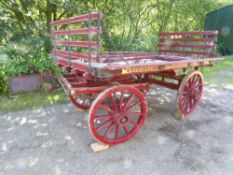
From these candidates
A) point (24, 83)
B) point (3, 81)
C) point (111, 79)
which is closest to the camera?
point (111, 79)

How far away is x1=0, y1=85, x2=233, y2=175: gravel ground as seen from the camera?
2203 millimetres

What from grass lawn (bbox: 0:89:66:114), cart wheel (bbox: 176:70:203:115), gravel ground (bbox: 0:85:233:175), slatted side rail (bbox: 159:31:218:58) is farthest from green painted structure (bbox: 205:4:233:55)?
grass lawn (bbox: 0:89:66:114)

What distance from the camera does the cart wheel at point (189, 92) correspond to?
310 centimetres

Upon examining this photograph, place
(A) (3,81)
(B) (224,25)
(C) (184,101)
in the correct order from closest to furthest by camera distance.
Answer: (C) (184,101), (A) (3,81), (B) (224,25)

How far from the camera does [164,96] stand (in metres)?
4.46

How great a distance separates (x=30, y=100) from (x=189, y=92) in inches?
115

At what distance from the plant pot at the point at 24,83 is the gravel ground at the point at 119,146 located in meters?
0.88

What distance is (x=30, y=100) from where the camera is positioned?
3984 millimetres

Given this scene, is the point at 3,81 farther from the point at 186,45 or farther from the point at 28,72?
the point at 186,45

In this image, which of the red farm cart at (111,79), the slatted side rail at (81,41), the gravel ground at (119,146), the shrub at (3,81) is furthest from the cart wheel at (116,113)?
the shrub at (3,81)

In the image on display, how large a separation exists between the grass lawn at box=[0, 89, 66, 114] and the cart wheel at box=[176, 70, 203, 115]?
2.24 metres

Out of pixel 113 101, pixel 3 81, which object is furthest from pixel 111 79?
pixel 3 81

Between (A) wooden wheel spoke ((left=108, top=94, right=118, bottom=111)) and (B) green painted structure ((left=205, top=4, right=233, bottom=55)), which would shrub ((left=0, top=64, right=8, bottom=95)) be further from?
(B) green painted structure ((left=205, top=4, right=233, bottom=55))

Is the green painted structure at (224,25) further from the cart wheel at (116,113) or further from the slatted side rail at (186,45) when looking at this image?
the cart wheel at (116,113)
